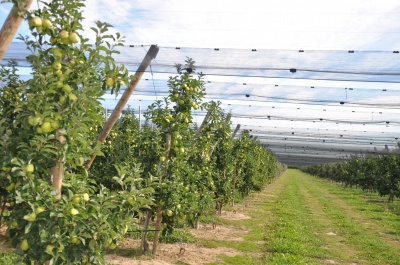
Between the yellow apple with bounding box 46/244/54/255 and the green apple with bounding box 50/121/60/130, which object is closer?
the yellow apple with bounding box 46/244/54/255

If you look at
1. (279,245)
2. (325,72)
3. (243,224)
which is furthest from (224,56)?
(243,224)

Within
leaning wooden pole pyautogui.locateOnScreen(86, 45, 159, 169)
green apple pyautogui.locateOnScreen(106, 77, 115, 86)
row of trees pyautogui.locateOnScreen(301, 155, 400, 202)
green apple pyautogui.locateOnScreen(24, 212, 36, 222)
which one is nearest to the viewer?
green apple pyautogui.locateOnScreen(24, 212, 36, 222)

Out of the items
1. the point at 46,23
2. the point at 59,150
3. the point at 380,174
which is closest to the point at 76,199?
the point at 59,150

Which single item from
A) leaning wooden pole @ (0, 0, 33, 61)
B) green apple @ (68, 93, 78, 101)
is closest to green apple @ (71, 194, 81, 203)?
green apple @ (68, 93, 78, 101)

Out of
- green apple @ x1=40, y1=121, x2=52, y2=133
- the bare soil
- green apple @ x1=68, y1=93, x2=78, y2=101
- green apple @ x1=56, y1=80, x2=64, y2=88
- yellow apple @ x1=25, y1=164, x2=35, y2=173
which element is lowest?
the bare soil

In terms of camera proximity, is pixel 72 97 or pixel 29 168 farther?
pixel 72 97

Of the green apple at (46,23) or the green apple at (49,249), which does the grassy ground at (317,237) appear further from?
the green apple at (46,23)

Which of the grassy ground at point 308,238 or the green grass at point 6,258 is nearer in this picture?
the green grass at point 6,258

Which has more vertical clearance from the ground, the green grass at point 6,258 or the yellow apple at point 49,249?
the yellow apple at point 49,249

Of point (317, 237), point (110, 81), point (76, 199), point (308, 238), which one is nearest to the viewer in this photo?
point (76, 199)

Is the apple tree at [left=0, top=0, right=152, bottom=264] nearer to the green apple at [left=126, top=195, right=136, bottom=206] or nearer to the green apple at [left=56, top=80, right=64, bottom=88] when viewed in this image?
the green apple at [left=56, top=80, right=64, bottom=88]

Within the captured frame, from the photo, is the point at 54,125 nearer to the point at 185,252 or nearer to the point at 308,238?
the point at 185,252

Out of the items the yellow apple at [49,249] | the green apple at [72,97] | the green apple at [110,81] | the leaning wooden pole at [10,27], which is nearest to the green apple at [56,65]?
the green apple at [72,97]

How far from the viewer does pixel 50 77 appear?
10.0 ft
